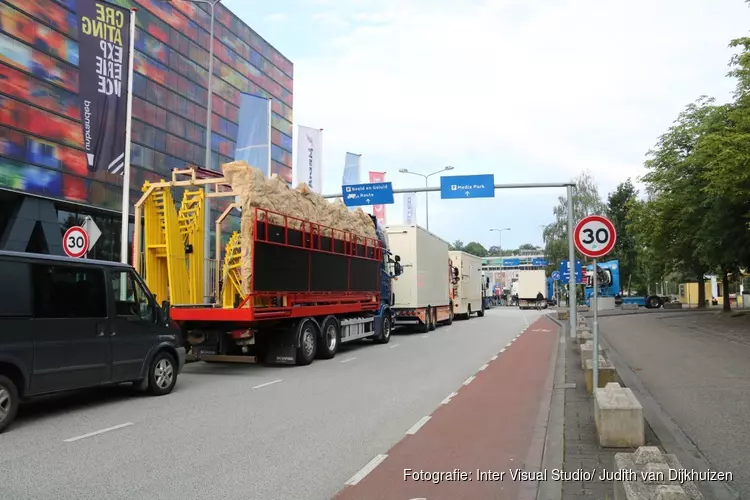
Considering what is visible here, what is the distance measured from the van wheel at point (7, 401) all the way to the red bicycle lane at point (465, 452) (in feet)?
14.3

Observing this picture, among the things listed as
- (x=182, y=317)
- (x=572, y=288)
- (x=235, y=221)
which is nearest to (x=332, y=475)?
(x=182, y=317)

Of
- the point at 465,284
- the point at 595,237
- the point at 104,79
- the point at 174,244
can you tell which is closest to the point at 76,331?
the point at 174,244

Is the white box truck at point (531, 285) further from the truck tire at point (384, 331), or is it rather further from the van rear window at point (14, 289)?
the van rear window at point (14, 289)

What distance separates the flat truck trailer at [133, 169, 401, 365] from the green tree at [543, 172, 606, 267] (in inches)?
1882

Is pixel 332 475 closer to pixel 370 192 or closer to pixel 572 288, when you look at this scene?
pixel 572 288

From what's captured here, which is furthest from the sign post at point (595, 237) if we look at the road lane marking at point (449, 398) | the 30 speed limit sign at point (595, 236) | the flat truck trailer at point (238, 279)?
the flat truck trailer at point (238, 279)

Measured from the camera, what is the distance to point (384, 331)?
1877cm

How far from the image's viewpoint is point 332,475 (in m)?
5.26

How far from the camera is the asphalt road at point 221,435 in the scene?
498 centimetres

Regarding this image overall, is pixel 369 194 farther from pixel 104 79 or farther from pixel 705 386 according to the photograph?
pixel 705 386

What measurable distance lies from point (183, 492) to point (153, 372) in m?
4.79

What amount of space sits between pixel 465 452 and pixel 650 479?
2646 millimetres

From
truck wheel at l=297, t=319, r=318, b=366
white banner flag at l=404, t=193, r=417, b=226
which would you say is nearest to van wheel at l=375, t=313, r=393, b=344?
truck wheel at l=297, t=319, r=318, b=366

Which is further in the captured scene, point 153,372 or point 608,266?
point 608,266
